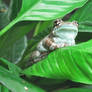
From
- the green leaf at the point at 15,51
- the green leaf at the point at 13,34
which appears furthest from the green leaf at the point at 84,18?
the green leaf at the point at 15,51

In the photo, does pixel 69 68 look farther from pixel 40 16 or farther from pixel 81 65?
pixel 40 16

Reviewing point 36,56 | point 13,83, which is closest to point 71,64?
point 13,83

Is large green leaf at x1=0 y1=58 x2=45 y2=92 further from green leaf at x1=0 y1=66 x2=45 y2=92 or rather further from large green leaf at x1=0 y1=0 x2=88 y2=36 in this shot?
large green leaf at x1=0 y1=0 x2=88 y2=36

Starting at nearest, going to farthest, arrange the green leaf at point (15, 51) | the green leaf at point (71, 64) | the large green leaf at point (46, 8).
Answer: the green leaf at point (71, 64), the large green leaf at point (46, 8), the green leaf at point (15, 51)

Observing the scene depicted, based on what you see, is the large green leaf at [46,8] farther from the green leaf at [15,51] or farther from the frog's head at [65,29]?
the green leaf at [15,51]

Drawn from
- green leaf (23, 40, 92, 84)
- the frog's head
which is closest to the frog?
the frog's head

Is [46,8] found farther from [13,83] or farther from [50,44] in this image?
[13,83]
